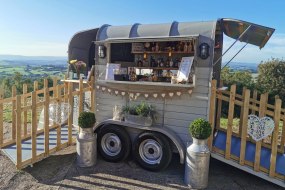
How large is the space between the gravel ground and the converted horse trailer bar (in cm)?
27

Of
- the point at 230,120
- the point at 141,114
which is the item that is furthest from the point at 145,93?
the point at 230,120

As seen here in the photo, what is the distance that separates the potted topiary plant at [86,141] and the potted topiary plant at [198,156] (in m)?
1.78

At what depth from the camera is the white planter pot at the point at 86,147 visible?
4500 mm

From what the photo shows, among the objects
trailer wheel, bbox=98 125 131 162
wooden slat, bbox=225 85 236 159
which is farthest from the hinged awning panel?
trailer wheel, bbox=98 125 131 162

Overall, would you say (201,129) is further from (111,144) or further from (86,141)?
(86,141)

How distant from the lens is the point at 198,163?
152 inches

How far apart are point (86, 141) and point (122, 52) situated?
86.7 inches

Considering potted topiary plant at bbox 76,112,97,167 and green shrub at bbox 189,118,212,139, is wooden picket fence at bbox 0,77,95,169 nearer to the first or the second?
potted topiary plant at bbox 76,112,97,167

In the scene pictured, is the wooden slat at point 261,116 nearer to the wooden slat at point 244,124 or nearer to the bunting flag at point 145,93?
the wooden slat at point 244,124

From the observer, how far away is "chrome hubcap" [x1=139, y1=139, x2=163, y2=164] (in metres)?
4.50

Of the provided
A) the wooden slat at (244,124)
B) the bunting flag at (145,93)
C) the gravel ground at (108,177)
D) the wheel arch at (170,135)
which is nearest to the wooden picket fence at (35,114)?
the gravel ground at (108,177)

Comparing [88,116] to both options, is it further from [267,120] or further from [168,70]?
[267,120]

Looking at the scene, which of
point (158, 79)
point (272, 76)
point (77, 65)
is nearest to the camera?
point (158, 79)

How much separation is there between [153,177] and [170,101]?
137 cm
